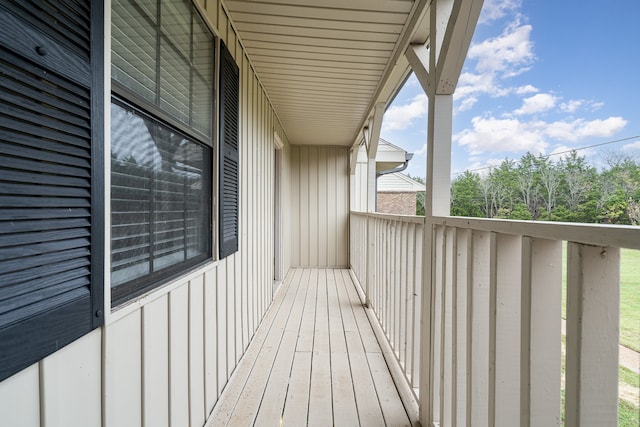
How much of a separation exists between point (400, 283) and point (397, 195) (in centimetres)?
725

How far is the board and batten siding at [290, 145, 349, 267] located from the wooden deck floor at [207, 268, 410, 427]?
2.49 m

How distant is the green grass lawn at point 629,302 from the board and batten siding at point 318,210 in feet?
17.3

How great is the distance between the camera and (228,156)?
6.25ft

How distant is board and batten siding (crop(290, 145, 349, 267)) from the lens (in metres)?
5.84

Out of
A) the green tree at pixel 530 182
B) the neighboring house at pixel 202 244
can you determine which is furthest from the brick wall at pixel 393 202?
the green tree at pixel 530 182

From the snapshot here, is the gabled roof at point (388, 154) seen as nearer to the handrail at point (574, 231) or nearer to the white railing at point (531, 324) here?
the white railing at point (531, 324)

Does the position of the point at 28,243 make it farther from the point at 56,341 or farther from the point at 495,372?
the point at 495,372

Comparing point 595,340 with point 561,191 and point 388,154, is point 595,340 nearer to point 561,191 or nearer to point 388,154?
point 561,191

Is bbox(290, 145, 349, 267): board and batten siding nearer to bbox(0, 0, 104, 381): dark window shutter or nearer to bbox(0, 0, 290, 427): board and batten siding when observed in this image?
bbox(0, 0, 290, 427): board and batten siding

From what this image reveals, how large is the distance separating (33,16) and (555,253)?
130 cm

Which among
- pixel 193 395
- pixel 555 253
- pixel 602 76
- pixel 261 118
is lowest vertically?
pixel 193 395

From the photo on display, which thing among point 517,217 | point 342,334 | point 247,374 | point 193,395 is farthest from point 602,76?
point 342,334

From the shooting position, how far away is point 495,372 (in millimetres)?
915

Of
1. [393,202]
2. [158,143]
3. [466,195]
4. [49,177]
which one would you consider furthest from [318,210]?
[49,177]
